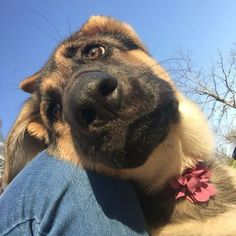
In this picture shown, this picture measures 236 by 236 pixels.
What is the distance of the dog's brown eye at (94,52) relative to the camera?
323 cm

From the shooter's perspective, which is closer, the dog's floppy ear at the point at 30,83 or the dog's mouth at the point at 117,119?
the dog's mouth at the point at 117,119

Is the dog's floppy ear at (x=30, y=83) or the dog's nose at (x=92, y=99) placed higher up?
the dog's floppy ear at (x=30, y=83)

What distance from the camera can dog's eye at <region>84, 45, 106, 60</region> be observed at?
3229mm

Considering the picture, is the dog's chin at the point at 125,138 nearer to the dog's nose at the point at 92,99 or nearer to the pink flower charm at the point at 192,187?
the dog's nose at the point at 92,99

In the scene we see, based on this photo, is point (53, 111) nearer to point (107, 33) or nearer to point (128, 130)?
point (107, 33)

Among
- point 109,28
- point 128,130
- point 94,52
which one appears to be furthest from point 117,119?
point 109,28

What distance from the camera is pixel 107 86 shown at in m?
2.26

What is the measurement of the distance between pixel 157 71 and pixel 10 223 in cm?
163

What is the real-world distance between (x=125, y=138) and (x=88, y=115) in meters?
0.25

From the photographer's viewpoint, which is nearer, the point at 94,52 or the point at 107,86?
the point at 107,86

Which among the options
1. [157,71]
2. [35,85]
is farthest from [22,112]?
[157,71]

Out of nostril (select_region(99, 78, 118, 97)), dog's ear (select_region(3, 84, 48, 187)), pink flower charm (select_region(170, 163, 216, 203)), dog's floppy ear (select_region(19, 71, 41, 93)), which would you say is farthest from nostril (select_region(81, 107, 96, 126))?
dog's floppy ear (select_region(19, 71, 41, 93))

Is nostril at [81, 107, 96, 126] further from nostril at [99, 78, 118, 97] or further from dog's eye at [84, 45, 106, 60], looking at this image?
dog's eye at [84, 45, 106, 60]

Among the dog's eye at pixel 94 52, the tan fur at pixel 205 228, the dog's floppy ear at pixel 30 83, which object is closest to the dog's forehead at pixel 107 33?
the dog's eye at pixel 94 52
